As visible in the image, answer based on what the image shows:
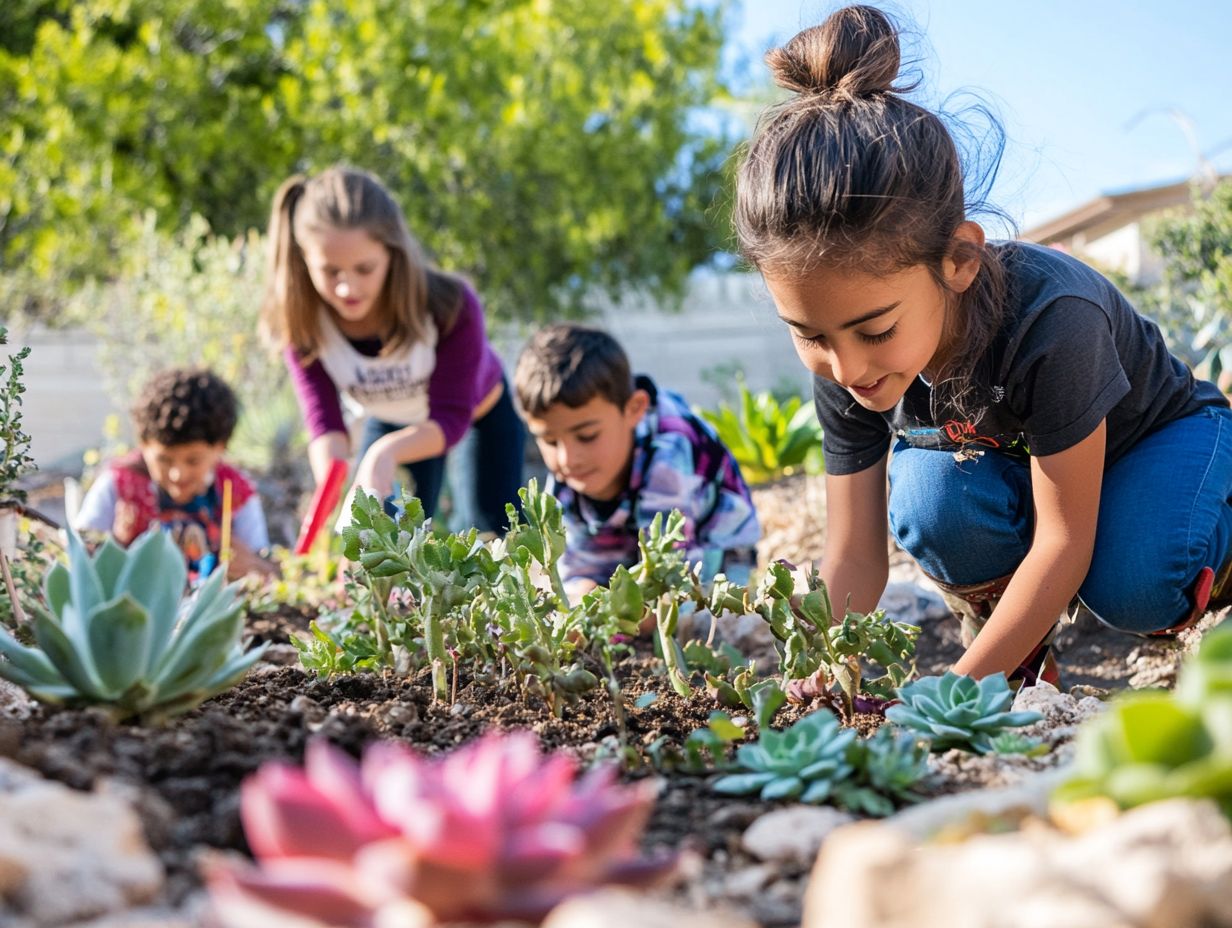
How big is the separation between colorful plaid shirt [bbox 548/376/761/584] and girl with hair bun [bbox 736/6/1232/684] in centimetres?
86

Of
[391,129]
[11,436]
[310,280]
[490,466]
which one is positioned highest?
[391,129]

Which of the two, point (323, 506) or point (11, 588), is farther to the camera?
point (323, 506)

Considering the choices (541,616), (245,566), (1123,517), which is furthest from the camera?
(245,566)

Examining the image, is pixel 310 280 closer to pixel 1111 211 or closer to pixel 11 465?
pixel 11 465

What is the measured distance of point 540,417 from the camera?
338 centimetres

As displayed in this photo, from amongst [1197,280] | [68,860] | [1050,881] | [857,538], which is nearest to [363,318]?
[857,538]

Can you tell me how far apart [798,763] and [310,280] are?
314 cm

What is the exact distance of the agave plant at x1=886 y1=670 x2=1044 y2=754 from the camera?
1.47 metres

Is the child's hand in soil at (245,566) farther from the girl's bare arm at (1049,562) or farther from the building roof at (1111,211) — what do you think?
the building roof at (1111,211)

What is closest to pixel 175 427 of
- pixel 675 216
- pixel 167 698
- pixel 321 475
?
pixel 321 475

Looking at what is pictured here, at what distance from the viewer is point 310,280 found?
4.04m

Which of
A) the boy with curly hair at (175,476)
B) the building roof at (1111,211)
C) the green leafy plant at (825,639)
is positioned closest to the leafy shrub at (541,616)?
the green leafy plant at (825,639)

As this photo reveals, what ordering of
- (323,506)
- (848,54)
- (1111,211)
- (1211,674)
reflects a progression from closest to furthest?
(1211,674) → (848,54) → (323,506) → (1111,211)

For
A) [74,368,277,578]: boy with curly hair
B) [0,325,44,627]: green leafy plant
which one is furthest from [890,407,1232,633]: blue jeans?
[74,368,277,578]: boy with curly hair
